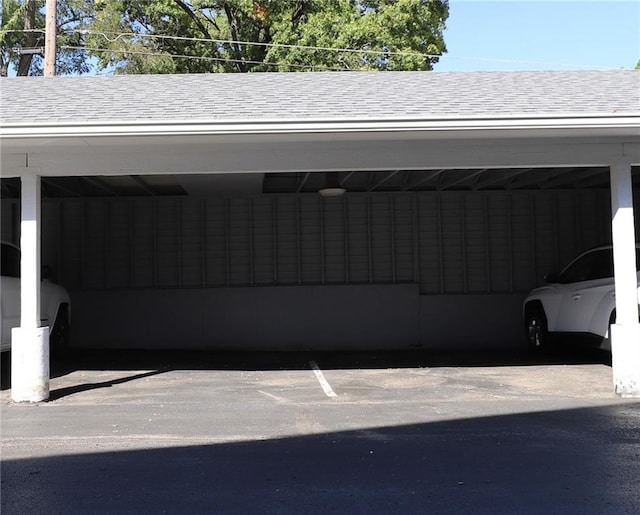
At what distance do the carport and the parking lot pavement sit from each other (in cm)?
134

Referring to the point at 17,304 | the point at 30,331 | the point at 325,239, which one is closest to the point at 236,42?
the point at 325,239

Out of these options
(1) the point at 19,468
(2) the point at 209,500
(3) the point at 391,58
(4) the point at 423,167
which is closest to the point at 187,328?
(4) the point at 423,167

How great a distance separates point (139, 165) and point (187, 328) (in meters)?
A: 6.92

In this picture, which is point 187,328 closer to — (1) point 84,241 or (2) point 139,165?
(1) point 84,241

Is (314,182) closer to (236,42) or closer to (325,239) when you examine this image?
(325,239)

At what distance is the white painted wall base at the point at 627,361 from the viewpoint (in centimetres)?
844

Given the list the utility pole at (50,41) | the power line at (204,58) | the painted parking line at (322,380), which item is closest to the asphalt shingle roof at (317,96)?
the painted parking line at (322,380)

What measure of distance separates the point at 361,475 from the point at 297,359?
24.9 feet

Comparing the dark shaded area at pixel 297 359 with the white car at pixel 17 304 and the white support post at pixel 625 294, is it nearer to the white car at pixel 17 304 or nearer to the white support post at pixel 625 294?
the white car at pixel 17 304

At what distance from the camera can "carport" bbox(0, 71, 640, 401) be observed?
8.17 m

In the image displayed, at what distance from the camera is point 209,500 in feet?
16.0

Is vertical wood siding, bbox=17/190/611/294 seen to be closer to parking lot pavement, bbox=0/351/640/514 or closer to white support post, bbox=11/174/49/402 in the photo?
parking lot pavement, bbox=0/351/640/514

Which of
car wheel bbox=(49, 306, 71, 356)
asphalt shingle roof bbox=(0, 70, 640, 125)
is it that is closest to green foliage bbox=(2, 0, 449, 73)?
asphalt shingle roof bbox=(0, 70, 640, 125)

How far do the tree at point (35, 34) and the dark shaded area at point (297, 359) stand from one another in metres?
13.7
